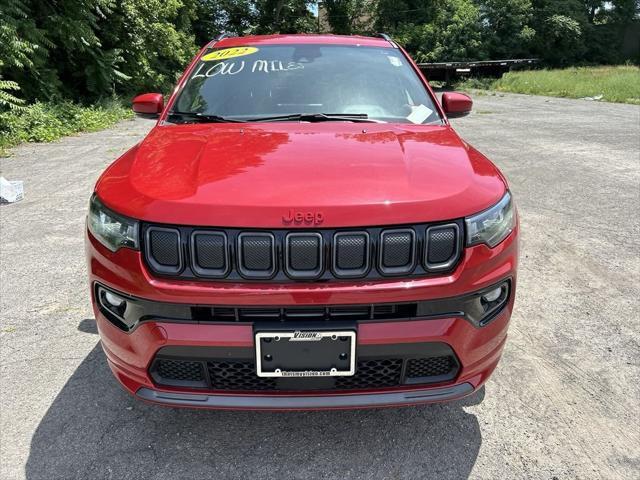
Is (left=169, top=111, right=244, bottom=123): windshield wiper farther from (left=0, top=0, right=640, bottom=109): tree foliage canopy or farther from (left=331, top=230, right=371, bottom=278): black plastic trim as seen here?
(left=0, top=0, right=640, bottom=109): tree foliage canopy

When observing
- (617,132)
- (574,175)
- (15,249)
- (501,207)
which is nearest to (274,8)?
(617,132)

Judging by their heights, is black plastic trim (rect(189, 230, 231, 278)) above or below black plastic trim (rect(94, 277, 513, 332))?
above

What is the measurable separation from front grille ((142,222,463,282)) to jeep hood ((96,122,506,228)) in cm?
4

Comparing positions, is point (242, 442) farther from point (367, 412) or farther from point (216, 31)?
point (216, 31)

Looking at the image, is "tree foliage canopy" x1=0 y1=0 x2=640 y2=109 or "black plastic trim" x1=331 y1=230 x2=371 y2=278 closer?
"black plastic trim" x1=331 y1=230 x2=371 y2=278

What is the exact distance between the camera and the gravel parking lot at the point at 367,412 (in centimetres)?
218

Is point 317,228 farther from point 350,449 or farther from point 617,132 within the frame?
point 617,132

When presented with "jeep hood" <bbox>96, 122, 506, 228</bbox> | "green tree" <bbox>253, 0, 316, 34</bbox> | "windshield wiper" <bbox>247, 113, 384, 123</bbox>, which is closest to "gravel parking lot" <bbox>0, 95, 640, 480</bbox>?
"jeep hood" <bbox>96, 122, 506, 228</bbox>

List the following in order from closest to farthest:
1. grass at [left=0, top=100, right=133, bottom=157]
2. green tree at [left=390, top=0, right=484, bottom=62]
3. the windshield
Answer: the windshield < grass at [left=0, top=100, right=133, bottom=157] < green tree at [left=390, top=0, right=484, bottom=62]

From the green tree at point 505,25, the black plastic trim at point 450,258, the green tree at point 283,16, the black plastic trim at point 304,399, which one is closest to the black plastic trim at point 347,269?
the black plastic trim at point 450,258

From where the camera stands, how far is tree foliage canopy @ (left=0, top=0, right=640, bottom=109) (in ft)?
39.9

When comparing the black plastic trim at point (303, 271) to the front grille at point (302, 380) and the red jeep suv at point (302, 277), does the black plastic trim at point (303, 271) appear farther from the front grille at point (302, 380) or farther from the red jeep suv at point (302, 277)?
the front grille at point (302, 380)

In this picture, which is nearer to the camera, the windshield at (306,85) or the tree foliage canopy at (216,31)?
the windshield at (306,85)

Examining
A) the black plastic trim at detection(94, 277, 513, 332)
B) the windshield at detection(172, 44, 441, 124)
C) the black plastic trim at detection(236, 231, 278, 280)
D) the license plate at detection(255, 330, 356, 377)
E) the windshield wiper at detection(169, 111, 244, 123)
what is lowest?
the license plate at detection(255, 330, 356, 377)
